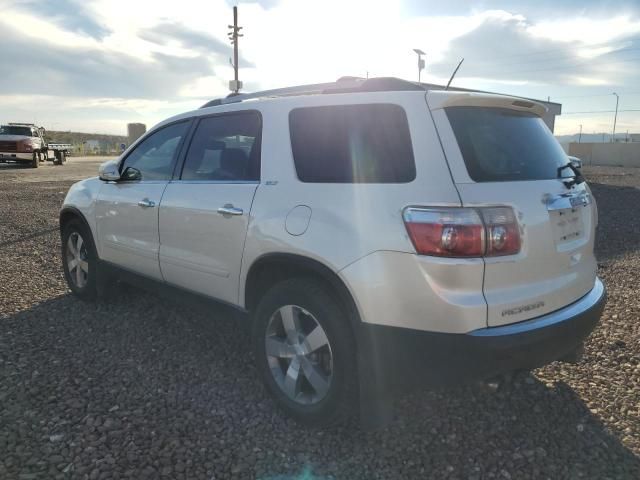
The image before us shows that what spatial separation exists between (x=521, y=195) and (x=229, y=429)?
199 centimetres

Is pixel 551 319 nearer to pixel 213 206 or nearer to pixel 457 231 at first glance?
pixel 457 231

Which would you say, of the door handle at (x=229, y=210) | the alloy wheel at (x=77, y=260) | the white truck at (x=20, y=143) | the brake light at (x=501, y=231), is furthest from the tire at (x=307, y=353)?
the white truck at (x=20, y=143)

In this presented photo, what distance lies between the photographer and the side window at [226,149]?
325cm

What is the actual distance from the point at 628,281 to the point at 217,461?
5.16 meters

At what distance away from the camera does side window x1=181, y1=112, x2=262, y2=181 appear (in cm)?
325

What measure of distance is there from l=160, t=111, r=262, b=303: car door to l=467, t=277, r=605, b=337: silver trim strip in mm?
1501

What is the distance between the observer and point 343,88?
287 cm

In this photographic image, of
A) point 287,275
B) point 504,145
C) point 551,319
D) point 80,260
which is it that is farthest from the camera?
point 80,260

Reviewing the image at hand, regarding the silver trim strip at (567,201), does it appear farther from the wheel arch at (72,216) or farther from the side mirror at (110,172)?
the wheel arch at (72,216)

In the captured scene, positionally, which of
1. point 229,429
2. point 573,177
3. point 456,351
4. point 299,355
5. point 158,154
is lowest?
point 229,429

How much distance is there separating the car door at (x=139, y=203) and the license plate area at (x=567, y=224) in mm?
2652

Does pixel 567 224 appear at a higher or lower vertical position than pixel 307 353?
higher

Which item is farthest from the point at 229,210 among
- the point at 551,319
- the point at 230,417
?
the point at 551,319

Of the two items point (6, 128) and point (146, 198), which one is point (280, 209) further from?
point (6, 128)
